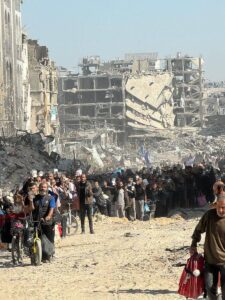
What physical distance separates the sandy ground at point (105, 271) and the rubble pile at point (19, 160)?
1828 cm

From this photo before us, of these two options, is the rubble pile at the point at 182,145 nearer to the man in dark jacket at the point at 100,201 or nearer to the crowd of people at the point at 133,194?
the crowd of people at the point at 133,194

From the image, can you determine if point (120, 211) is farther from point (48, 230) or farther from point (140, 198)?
point (48, 230)

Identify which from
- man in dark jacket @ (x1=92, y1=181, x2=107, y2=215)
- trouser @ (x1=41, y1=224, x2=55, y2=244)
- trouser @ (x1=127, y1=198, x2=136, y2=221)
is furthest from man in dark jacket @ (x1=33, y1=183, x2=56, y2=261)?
trouser @ (x1=127, y1=198, x2=136, y2=221)

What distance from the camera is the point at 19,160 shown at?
44875mm

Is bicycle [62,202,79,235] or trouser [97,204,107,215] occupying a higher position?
bicycle [62,202,79,235]

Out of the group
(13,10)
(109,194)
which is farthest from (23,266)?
(13,10)

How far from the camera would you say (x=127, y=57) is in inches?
7121

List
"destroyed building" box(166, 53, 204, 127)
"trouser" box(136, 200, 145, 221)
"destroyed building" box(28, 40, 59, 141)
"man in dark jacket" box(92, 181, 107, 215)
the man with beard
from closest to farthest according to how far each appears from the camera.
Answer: the man with beard, "man in dark jacket" box(92, 181, 107, 215), "trouser" box(136, 200, 145, 221), "destroyed building" box(28, 40, 59, 141), "destroyed building" box(166, 53, 204, 127)

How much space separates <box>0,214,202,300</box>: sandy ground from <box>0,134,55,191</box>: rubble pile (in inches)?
720

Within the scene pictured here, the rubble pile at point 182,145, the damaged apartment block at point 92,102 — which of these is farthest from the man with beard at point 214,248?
the damaged apartment block at point 92,102

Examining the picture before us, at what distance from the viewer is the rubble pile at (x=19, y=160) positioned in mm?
40969

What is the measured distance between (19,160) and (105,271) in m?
30.4

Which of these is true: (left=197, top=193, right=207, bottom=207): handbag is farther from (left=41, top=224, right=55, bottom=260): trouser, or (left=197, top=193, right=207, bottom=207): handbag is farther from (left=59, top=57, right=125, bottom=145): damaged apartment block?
(left=59, top=57, right=125, bottom=145): damaged apartment block

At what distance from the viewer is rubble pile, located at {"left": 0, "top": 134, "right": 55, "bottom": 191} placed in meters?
41.0
